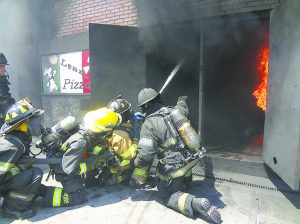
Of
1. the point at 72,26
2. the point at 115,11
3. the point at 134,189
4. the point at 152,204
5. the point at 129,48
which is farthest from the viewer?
the point at 72,26

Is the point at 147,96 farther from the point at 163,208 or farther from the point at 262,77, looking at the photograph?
the point at 262,77

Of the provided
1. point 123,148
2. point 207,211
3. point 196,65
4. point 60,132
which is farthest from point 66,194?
point 196,65

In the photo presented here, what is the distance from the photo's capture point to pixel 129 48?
5.64 m

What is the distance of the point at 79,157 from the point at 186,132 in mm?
1540

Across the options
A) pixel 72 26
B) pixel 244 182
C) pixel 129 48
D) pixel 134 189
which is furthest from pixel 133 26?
pixel 244 182

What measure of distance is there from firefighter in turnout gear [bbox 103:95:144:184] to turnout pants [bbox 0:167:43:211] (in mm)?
1194

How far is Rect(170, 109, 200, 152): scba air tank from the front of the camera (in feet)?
11.6

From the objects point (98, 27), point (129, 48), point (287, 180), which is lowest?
point (287, 180)

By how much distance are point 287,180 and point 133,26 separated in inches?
172

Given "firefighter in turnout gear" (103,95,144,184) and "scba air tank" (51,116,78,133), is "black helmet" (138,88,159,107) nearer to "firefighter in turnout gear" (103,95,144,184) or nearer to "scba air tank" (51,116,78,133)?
"firefighter in turnout gear" (103,95,144,184)

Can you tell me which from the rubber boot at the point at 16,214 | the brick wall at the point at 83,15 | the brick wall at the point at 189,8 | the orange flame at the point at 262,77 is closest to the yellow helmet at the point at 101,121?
the rubber boot at the point at 16,214

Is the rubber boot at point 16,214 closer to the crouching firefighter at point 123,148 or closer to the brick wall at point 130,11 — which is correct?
the crouching firefighter at point 123,148

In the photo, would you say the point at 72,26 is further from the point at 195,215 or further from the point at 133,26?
Result: the point at 195,215

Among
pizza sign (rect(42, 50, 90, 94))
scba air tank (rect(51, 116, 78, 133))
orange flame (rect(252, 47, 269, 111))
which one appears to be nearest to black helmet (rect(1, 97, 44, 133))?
scba air tank (rect(51, 116, 78, 133))
